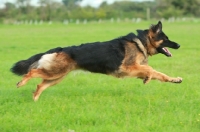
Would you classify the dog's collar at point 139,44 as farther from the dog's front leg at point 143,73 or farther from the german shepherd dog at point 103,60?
the dog's front leg at point 143,73

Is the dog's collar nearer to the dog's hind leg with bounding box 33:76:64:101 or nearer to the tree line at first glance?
the dog's hind leg with bounding box 33:76:64:101

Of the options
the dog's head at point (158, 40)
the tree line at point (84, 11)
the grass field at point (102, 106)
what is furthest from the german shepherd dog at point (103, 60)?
the tree line at point (84, 11)

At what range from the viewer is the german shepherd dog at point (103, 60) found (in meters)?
8.07

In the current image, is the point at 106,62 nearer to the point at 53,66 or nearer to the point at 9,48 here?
the point at 53,66

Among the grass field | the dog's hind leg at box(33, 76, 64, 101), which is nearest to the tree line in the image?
the grass field

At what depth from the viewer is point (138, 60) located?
8.47 meters

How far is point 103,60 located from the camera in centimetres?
818

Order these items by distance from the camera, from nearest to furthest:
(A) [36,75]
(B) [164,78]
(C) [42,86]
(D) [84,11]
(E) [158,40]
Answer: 1. (A) [36,75]
2. (B) [164,78]
3. (C) [42,86]
4. (E) [158,40]
5. (D) [84,11]

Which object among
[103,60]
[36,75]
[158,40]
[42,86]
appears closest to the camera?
[36,75]

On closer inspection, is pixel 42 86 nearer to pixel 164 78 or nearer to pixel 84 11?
pixel 164 78

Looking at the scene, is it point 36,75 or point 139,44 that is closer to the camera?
point 36,75

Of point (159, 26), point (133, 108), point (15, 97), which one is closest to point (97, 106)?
point (133, 108)

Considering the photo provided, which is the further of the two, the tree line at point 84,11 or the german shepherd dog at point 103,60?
the tree line at point 84,11

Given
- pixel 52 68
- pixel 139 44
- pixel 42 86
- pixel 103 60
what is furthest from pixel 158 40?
pixel 42 86
